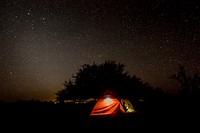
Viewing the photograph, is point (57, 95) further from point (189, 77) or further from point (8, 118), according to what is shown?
point (8, 118)

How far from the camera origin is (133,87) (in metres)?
31.8

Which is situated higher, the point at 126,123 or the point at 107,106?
the point at 107,106

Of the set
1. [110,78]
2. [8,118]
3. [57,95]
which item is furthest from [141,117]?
[57,95]

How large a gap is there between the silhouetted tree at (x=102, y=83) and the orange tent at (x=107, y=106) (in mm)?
20073

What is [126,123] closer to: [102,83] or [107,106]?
[107,106]

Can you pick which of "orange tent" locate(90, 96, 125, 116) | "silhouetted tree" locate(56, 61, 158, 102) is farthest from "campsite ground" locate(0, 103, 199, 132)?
"silhouetted tree" locate(56, 61, 158, 102)

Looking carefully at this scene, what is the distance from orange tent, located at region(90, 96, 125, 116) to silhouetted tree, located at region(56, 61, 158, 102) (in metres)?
20.1

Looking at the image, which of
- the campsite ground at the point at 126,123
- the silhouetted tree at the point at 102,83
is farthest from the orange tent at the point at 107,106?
the silhouetted tree at the point at 102,83

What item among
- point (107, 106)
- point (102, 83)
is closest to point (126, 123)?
point (107, 106)

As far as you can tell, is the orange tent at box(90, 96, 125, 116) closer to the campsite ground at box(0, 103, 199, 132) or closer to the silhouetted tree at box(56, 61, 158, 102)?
the campsite ground at box(0, 103, 199, 132)

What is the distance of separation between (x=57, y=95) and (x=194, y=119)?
2874 cm

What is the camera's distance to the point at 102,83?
100 ft

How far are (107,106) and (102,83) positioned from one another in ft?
70.5

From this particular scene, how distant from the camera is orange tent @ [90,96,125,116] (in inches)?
353
